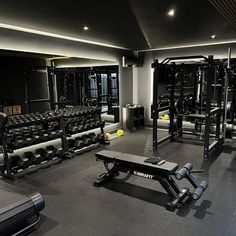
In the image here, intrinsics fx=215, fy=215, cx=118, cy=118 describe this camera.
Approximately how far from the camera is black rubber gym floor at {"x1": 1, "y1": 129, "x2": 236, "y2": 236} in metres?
2.16

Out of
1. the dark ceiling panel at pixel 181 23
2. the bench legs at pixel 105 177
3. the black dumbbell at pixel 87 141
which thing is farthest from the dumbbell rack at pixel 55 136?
the dark ceiling panel at pixel 181 23

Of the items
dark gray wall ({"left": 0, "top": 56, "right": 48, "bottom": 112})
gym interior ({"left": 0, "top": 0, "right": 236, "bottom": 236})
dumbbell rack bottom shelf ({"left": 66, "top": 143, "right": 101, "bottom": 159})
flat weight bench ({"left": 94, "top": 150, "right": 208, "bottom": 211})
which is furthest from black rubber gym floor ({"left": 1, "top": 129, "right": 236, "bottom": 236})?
dark gray wall ({"left": 0, "top": 56, "right": 48, "bottom": 112})

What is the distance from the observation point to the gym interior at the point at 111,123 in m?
2.35

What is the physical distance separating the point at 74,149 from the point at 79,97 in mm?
1575

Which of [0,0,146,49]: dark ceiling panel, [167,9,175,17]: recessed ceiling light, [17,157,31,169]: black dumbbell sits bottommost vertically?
[17,157,31,169]: black dumbbell

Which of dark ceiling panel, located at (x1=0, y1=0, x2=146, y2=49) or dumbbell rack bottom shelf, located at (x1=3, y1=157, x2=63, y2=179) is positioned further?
dumbbell rack bottom shelf, located at (x1=3, y1=157, x2=63, y2=179)

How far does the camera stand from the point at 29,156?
11.9 ft

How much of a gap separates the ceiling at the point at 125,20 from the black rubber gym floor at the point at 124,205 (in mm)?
2397

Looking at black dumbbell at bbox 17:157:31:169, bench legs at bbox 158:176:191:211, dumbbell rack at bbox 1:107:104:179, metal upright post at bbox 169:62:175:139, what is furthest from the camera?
metal upright post at bbox 169:62:175:139

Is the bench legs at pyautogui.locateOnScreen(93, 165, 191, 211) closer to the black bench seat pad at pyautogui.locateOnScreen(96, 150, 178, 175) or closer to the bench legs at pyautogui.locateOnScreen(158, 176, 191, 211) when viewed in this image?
the bench legs at pyautogui.locateOnScreen(158, 176, 191, 211)

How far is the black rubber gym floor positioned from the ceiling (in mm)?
2397

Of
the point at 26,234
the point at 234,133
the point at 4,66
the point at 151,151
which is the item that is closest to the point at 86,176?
the point at 26,234

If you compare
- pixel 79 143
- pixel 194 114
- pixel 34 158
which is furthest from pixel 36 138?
pixel 194 114

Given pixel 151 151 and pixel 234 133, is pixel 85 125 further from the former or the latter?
pixel 234 133
